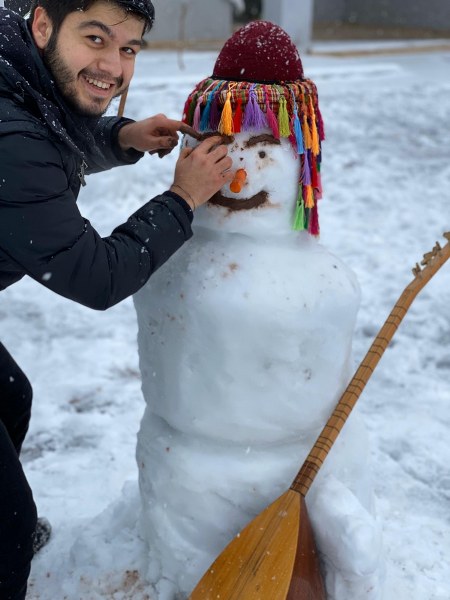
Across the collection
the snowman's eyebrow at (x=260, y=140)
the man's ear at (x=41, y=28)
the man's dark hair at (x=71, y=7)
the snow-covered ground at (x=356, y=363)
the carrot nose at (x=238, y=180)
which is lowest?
the snow-covered ground at (x=356, y=363)

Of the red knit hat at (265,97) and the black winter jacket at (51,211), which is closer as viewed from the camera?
the black winter jacket at (51,211)

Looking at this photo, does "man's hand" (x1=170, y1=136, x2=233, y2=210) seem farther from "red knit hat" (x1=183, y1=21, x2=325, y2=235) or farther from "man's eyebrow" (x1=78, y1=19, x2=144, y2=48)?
"man's eyebrow" (x1=78, y1=19, x2=144, y2=48)

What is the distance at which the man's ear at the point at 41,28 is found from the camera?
4.78 feet

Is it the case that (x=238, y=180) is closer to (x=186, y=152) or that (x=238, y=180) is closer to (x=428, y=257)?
(x=186, y=152)

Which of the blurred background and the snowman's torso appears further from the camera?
the blurred background

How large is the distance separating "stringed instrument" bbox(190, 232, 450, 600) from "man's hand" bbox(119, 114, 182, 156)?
74 cm

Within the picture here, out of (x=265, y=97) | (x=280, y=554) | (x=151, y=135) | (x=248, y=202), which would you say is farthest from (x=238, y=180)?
(x=280, y=554)

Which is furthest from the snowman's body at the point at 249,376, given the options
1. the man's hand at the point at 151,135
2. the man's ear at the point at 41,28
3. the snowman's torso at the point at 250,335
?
the man's ear at the point at 41,28

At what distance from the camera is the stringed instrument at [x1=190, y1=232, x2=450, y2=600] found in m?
1.57

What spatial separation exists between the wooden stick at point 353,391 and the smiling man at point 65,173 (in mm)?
531

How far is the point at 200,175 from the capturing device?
5.15ft

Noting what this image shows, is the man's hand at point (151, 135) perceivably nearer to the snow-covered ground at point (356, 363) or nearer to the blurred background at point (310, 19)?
the snow-covered ground at point (356, 363)

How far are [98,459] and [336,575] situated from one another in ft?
4.18

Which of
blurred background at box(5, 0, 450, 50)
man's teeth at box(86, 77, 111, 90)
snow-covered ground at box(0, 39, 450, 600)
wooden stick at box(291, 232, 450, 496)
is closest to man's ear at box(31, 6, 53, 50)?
man's teeth at box(86, 77, 111, 90)
